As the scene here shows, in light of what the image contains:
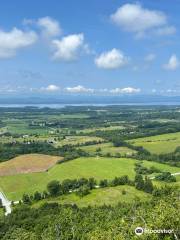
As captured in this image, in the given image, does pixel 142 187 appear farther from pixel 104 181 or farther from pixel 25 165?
pixel 25 165

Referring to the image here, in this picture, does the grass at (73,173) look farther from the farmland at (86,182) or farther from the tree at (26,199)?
the tree at (26,199)

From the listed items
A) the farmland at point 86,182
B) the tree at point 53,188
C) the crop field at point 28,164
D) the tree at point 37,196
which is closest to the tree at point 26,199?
the farmland at point 86,182

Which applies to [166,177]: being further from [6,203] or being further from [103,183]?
[6,203]

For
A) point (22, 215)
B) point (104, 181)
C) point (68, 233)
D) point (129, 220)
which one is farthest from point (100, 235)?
point (104, 181)

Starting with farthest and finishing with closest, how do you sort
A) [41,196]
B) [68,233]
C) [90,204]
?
[41,196]
[90,204]
[68,233]

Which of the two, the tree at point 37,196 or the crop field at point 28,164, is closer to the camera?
the tree at point 37,196

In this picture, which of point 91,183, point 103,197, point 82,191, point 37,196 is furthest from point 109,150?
point 37,196
